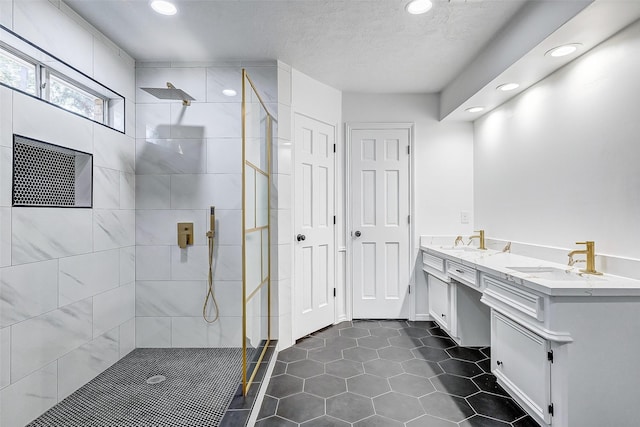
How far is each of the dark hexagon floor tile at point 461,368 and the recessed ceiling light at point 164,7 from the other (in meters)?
3.03

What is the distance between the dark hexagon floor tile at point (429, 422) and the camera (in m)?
1.75

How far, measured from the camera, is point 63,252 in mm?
1916

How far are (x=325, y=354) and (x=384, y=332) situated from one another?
2.40 ft

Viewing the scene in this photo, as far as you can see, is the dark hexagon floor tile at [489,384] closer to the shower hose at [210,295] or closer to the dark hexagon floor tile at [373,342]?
the dark hexagon floor tile at [373,342]

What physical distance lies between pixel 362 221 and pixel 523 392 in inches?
79.4

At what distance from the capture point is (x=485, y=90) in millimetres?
2537

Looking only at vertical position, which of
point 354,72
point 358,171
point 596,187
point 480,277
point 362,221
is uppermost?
point 354,72

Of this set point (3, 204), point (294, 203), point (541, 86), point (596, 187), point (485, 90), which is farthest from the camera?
point (294, 203)

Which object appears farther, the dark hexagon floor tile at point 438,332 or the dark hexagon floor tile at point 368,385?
the dark hexagon floor tile at point 438,332

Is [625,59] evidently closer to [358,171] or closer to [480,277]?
[480,277]

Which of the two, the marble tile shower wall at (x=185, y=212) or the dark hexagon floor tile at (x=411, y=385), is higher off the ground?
the marble tile shower wall at (x=185, y=212)

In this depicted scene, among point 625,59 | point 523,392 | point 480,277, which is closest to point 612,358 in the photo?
point 523,392

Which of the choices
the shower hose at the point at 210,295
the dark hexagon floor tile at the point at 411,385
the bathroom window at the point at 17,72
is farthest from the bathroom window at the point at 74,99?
the dark hexagon floor tile at the point at 411,385

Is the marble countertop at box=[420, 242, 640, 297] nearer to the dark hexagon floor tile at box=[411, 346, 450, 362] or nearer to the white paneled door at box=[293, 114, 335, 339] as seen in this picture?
the dark hexagon floor tile at box=[411, 346, 450, 362]
